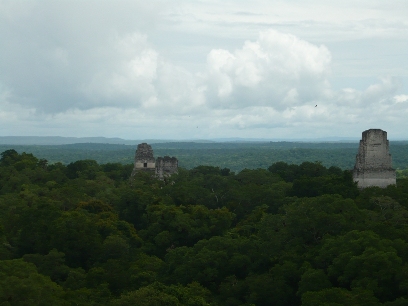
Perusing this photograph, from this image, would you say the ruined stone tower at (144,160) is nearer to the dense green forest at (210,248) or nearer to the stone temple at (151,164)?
the stone temple at (151,164)

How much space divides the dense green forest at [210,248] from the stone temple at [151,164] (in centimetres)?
1089

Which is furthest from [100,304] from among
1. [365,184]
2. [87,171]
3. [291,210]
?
[87,171]

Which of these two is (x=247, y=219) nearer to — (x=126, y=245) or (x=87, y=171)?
(x=126, y=245)

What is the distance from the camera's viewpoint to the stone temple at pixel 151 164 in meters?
55.2

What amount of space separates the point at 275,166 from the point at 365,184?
70.3 feet

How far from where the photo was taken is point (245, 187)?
4512 cm

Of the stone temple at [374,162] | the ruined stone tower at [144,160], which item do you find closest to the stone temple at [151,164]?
the ruined stone tower at [144,160]

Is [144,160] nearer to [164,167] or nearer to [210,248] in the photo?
[164,167]

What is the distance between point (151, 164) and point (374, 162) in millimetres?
21835

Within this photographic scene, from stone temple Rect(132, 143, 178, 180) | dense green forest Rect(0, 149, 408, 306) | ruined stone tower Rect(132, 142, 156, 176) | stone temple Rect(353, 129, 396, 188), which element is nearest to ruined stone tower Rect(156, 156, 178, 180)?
stone temple Rect(132, 143, 178, 180)

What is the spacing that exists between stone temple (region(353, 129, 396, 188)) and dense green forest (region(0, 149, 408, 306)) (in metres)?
0.87

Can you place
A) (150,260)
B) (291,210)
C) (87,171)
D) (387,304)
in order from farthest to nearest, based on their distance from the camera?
(87,171) < (150,260) < (291,210) < (387,304)

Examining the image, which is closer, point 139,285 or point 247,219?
point 139,285

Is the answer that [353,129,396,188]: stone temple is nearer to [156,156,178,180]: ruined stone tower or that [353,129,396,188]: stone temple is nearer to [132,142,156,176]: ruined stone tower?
[156,156,178,180]: ruined stone tower
